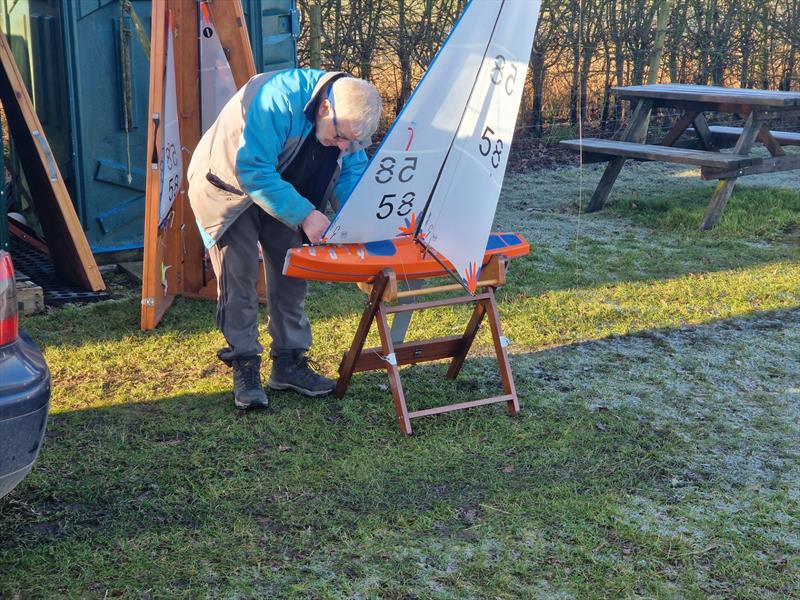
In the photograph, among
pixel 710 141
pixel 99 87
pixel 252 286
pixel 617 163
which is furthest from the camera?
pixel 710 141

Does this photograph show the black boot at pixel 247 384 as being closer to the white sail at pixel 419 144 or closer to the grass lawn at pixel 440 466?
the grass lawn at pixel 440 466

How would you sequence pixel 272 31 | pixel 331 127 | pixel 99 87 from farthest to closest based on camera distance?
pixel 272 31
pixel 99 87
pixel 331 127

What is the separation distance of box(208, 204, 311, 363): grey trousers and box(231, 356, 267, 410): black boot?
0.03 m

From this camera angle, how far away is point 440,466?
3711 mm

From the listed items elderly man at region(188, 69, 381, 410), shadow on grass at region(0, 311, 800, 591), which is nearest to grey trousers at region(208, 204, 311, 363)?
elderly man at region(188, 69, 381, 410)

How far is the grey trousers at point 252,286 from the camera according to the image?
4055 millimetres

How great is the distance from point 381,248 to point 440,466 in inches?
36.0

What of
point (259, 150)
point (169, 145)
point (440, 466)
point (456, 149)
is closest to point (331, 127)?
point (259, 150)

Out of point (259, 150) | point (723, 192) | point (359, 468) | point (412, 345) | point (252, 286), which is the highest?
point (259, 150)

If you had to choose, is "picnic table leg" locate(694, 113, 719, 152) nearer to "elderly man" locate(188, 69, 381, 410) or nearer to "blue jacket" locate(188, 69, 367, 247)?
"elderly man" locate(188, 69, 381, 410)

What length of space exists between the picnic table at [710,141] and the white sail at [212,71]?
3.70 metres

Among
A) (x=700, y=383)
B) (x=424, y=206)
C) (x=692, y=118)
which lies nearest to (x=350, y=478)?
(x=424, y=206)

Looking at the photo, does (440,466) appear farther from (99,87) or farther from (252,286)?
(99,87)

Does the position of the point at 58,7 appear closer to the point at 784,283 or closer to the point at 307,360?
the point at 307,360
